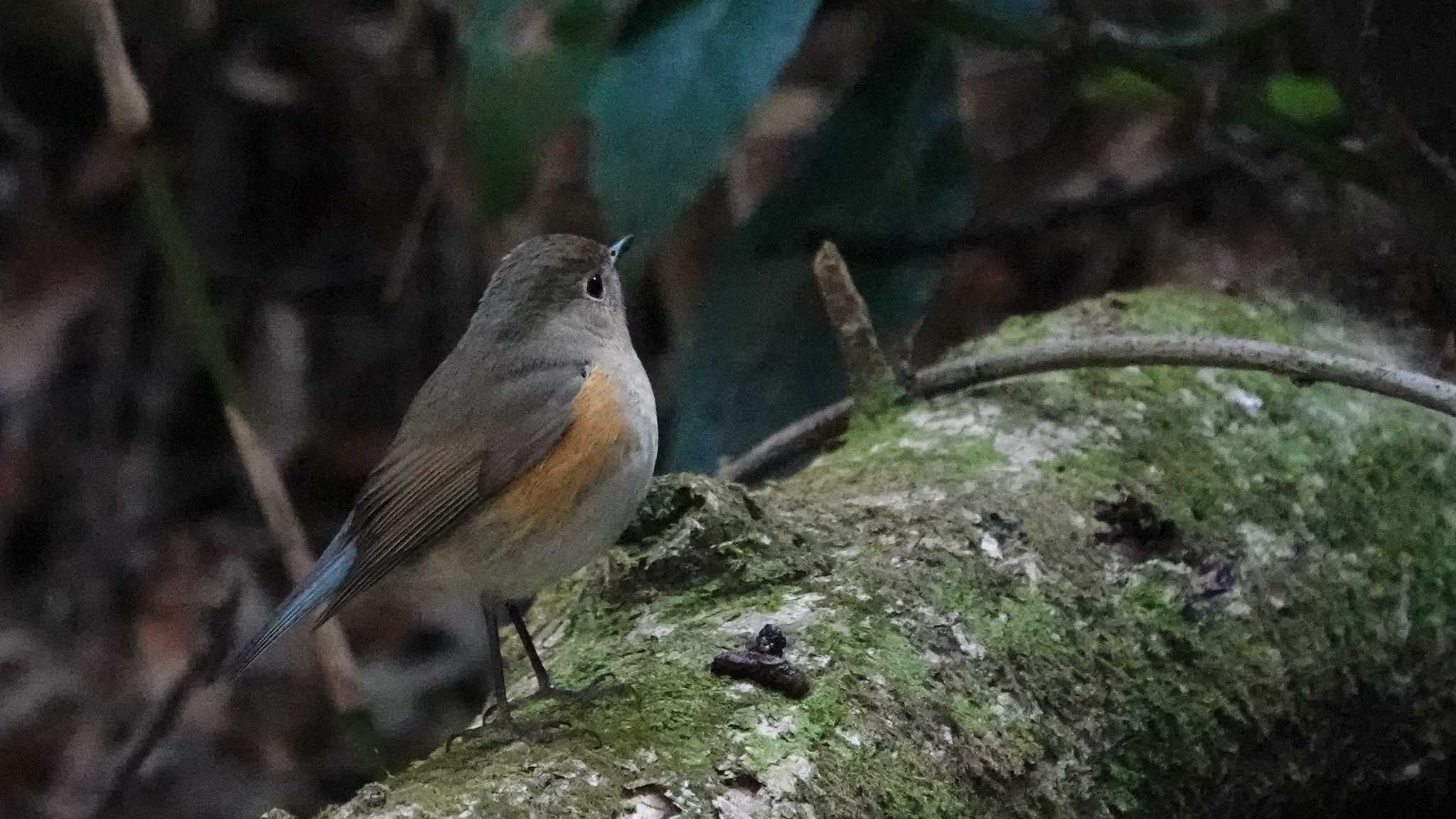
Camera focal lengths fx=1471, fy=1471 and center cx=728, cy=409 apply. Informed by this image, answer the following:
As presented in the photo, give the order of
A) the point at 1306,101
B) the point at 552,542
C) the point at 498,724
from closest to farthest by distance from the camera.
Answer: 1. the point at 498,724
2. the point at 552,542
3. the point at 1306,101

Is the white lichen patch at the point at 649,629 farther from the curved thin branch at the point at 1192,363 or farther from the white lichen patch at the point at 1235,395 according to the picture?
the white lichen patch at the point at 1235,395

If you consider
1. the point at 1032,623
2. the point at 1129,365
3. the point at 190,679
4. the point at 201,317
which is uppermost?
the point at 201,317

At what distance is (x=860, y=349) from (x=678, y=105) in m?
0.48

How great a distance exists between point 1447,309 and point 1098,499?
3.20 feet

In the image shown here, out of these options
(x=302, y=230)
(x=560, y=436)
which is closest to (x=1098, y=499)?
(x=560, y=436)

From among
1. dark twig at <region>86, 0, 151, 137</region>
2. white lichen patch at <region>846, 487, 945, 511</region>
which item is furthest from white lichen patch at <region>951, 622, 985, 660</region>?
dark twig at <region>86, 0, 151, 137</region>

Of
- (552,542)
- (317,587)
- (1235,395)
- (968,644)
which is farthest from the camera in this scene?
(1235,395)

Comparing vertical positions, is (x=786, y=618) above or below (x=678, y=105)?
below

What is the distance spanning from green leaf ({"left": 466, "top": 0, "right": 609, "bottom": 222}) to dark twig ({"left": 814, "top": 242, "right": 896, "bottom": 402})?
0.55m

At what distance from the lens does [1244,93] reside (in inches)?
99.5

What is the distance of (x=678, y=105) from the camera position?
90.4 inches

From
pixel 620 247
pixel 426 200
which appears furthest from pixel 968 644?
pixel 426 200

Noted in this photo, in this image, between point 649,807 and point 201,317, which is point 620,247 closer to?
point 201,317

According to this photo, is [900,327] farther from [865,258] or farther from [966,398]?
[966,398]
